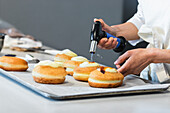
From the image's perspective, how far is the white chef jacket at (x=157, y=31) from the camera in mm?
1597

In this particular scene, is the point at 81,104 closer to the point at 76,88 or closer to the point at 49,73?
the point at 76,88

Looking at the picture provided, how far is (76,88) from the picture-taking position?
3.72 ft

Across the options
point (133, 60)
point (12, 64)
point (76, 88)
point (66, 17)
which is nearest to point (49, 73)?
point (76, 88)

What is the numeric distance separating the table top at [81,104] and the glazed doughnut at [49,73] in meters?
0.11

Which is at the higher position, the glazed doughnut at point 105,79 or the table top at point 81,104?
the glazed doughnut at point 105,79

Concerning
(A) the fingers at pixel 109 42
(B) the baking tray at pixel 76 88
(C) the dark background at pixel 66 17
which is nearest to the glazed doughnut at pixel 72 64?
(B) the baking tray at pixel 76 88

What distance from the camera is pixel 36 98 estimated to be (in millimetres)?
976

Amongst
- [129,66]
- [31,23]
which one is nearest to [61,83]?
[129,66]

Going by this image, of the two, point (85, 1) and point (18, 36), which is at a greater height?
point (85, 1)

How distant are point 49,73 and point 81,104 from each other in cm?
32

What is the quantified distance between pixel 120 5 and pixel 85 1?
804 mm

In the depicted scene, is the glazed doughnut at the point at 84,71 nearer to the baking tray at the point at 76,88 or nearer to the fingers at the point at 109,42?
the baking tray at the point at 76,88

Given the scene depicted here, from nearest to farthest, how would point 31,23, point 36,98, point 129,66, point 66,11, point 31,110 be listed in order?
point 31,110
point 36,98
point 129,66
point 66,11
point 31,23

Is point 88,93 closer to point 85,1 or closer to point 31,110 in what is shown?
point 31,110
